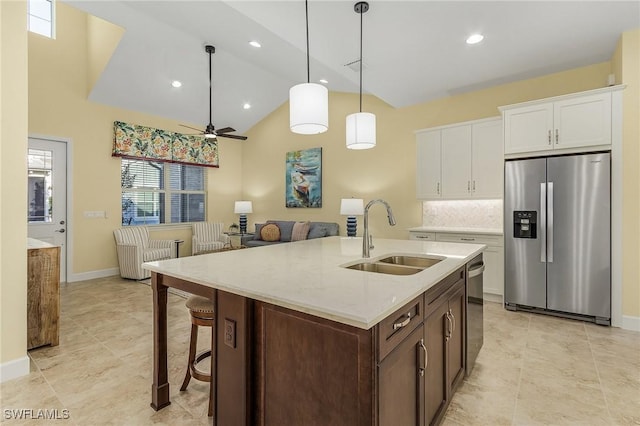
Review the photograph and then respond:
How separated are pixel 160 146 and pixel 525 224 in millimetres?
6280

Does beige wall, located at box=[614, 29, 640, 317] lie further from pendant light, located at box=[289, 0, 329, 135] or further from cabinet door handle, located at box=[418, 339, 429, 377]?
pendant light, located at box=[289, 0, 329, 135]

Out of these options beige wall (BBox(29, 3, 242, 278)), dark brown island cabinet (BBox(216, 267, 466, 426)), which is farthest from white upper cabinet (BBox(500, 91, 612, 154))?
beige wall (BBox(29, 3, 242, 278))

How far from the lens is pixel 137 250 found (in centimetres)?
527

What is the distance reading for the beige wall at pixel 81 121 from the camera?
16.3 ft

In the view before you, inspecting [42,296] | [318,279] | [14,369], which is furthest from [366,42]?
[14,369]

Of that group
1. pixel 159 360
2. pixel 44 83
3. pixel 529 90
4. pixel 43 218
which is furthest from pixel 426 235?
pixel 44 83

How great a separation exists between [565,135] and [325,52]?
277cm

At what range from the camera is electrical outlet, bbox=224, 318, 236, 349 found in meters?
1.42

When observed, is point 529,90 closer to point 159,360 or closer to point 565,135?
point 565,135

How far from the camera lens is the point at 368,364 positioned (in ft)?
3.51

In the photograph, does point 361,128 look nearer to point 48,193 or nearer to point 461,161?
point 461,161

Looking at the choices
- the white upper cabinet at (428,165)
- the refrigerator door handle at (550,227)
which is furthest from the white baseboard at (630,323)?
the white upper cabinet at (428,165)

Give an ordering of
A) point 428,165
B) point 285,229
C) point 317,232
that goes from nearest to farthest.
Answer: point 428,165
point 317,232
point 285,229

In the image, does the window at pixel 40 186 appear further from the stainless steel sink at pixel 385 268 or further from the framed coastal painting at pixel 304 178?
the stainless steel sink at pixel 385 268
